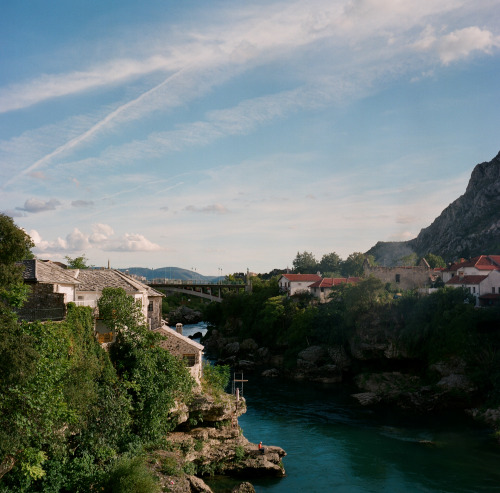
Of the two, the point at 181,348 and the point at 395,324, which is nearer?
the point at 181,348

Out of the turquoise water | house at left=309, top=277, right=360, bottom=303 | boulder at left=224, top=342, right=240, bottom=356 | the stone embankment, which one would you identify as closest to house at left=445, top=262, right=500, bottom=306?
house at left=309, top=277, right=360, bottom=303

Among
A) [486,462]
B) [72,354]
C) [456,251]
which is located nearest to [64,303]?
[72,354]

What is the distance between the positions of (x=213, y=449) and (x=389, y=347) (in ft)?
106

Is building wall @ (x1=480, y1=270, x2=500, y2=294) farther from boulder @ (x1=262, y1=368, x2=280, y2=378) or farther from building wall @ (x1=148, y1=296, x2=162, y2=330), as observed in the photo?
building wall @ (x1=148, y1=296, x2=162, y2=330)

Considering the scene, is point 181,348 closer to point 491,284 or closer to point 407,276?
point 491,284

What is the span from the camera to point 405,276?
276 ft

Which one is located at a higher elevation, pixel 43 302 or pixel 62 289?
pixel 62 289

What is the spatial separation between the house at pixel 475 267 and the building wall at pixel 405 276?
392 cm

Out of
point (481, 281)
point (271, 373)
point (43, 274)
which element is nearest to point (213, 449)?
point (43, 274)

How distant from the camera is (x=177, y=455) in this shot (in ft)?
96.1

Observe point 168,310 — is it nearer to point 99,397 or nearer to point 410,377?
point 410,377

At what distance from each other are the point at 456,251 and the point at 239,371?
10288cm

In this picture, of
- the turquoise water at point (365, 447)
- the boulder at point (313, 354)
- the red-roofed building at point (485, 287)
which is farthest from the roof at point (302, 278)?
the turquoise water at point (365, 447)

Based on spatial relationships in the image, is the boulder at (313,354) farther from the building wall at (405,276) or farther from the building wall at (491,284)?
the building wall at (491,284)
